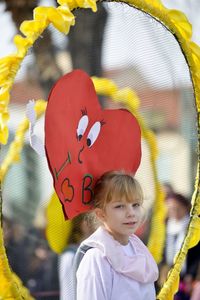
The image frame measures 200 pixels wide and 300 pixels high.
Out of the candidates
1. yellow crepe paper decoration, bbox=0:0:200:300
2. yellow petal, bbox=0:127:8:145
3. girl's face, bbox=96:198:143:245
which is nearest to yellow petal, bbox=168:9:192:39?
yellow crepe paper decoration, bbox=0:0:200:300

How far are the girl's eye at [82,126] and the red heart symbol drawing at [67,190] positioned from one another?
186mm

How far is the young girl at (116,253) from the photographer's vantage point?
3.53 m

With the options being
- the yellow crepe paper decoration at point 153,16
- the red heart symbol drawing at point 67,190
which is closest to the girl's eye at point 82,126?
the red heart symbol drawing at point 67,190

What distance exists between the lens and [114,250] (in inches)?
142

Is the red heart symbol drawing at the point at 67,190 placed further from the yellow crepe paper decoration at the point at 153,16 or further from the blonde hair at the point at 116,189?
the yellow crepe paper decoration at the point at 153,16

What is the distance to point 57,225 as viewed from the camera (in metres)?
3.78

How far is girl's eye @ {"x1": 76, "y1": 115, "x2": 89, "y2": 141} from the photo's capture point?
370cm

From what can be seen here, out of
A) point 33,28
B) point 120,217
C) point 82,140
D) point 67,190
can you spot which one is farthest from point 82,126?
point 33,28

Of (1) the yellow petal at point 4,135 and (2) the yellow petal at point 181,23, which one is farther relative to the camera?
(2) the yellow petal at point 181,23

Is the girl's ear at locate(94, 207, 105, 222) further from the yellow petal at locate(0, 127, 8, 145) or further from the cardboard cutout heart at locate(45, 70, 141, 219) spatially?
the yellow petal at locate(0, 127, 8, 145)

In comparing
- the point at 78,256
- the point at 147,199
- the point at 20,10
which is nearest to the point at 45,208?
the point at 78,256

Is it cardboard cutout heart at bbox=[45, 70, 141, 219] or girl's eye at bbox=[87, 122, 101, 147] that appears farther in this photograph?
girl's eye at bbox=[87, 122, 101, 147]

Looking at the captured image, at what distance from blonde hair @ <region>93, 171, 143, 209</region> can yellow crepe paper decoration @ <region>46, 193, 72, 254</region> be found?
142 mm

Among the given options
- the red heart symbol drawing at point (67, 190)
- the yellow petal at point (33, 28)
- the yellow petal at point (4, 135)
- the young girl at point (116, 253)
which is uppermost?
the yellow petal at point (33, 28)
